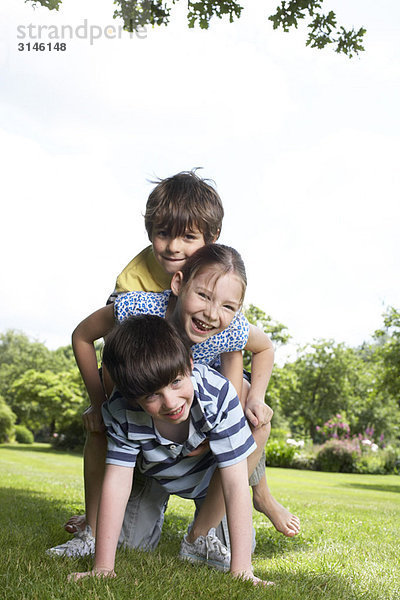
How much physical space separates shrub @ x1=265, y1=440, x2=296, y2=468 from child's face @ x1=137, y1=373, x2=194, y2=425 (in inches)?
660

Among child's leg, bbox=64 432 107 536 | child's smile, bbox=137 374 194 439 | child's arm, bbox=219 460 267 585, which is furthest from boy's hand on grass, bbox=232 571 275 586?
child's leg, bbox=64 432 107 536

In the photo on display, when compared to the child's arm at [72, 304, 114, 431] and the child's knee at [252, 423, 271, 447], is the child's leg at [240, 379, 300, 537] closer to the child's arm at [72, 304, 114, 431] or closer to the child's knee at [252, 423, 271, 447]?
the child's knee at [252, 423, 271, 447]

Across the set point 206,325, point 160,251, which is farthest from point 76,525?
point 160,251

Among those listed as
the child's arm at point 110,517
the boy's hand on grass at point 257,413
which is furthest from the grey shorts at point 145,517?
the child's arm at point 110,517

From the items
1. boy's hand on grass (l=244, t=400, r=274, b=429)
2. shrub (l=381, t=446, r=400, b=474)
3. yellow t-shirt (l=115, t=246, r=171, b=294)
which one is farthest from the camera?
shrub (l=381, t=446, r=400, b=474)

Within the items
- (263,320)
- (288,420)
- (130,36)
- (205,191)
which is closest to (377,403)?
(288,420)

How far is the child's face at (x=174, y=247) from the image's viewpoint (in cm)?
312

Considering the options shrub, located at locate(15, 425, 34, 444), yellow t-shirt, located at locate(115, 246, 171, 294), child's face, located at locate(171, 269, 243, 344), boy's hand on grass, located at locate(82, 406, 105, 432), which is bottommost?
shrub, located at locate(15, 425, 34, 444)

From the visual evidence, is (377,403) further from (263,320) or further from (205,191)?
(205,191)

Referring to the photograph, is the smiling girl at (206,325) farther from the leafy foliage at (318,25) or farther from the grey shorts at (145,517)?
the leafy foliage at (318,25)

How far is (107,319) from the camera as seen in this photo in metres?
3.09

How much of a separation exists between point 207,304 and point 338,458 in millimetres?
17705

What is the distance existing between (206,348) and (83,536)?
1139mm

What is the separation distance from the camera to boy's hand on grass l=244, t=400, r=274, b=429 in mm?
3092
